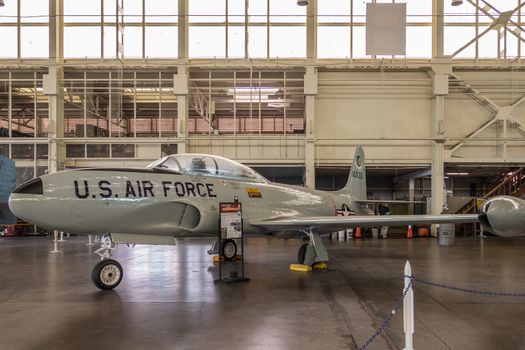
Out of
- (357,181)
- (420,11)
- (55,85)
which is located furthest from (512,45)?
(55,85)

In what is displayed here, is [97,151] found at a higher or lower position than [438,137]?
lower

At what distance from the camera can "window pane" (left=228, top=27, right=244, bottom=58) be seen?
22.1 meters

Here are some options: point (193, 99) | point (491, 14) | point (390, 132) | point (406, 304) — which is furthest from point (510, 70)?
point (406, 304)

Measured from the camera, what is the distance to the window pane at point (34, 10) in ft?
72.4

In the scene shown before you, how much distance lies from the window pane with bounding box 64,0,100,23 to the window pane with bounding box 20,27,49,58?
4.53 ft

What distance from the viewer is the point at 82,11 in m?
22.1

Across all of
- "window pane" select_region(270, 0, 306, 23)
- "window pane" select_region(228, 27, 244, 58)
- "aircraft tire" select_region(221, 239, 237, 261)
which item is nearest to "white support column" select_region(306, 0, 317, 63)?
"window pane" select_region(270, 0, 306, 23)

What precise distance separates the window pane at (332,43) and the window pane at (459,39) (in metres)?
4.85

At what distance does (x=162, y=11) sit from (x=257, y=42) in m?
4.95

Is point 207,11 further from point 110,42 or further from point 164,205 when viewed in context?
point 164,205

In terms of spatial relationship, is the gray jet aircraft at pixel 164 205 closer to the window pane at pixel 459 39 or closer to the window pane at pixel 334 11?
the window pane at pixel 334 11

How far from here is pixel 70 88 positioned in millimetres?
22406

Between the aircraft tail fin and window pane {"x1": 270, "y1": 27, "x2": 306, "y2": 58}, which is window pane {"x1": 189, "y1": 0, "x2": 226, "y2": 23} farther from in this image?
the aircraft tail fin

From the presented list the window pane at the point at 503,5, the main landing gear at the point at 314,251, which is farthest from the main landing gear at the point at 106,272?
the window pane at the point at 503,5
